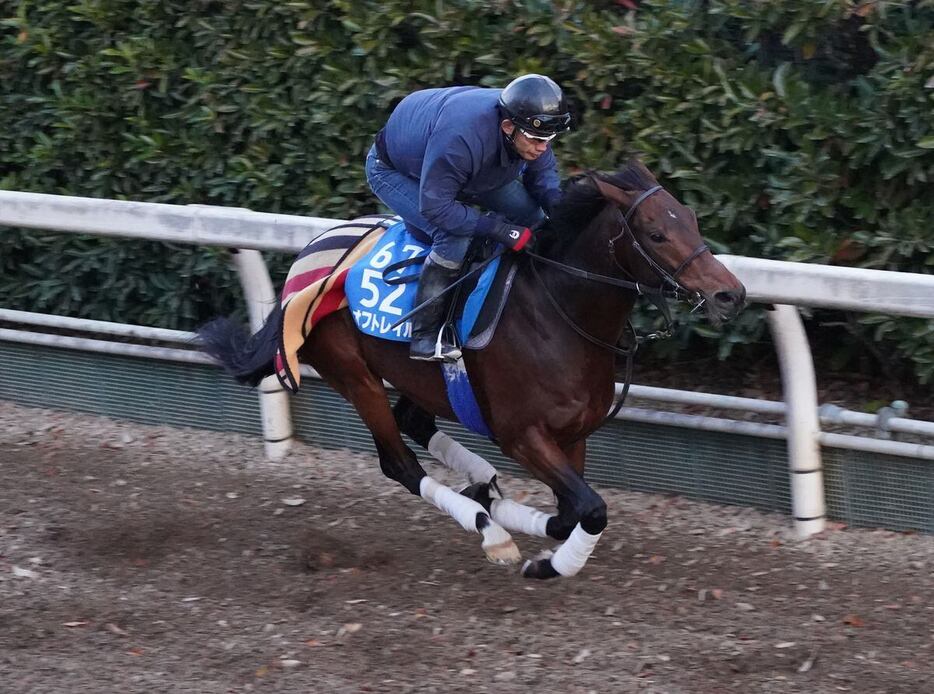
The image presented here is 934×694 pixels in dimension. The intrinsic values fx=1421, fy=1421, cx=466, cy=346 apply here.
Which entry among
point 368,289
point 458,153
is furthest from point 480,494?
point 458,153

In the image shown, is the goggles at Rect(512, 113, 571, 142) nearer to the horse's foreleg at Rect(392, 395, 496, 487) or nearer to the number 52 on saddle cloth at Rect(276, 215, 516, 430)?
the number 52 on saddle cloth at Rect(276, 215, 516, 430)

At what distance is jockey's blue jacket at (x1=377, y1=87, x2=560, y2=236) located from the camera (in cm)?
529

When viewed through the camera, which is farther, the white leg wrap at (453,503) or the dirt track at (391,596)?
the white leg wrap at (453,503)

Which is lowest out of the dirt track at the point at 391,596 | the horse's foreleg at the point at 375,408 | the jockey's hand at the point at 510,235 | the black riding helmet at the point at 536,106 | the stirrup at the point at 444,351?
the dirt track at the point at 391,596

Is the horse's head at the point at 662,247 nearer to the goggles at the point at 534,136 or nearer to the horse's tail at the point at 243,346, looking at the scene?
the goggles at the point at 534,136

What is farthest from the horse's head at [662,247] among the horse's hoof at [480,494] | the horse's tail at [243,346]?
the horse's tail at [243,346]

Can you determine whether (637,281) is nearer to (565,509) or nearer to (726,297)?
(726,297)

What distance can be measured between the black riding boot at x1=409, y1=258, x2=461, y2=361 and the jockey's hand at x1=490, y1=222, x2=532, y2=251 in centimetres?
26

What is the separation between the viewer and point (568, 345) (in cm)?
534

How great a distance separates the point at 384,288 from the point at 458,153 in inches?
29.9

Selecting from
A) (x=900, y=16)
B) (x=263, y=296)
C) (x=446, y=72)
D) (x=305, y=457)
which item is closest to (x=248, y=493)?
(x=305, y=457)

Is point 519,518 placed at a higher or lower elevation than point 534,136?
lower

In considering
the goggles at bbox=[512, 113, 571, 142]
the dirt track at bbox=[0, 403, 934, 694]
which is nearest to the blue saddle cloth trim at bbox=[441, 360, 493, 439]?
the dirt track at bbox=[0, 403, 934, 694]

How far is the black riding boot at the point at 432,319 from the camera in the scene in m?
5.52
